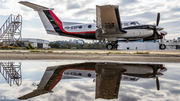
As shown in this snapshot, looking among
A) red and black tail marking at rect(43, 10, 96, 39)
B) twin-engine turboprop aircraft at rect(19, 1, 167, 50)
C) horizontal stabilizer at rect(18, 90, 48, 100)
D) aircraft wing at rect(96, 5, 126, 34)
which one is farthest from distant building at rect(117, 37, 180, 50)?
horizontal stabilizer at rect(18, 90, 48, 100)

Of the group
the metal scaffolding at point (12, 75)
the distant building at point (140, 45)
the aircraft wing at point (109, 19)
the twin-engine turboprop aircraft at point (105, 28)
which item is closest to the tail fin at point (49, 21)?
the twin-engine turboprop aircraft at point (105, 28)

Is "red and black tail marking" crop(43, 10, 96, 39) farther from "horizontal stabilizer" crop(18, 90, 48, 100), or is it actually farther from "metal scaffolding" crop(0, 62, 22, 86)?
"horizontal stabilizer" crop(18, 90, 48, 100)

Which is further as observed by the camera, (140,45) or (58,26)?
(140,45)

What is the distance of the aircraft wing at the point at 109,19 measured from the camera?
13.9 m

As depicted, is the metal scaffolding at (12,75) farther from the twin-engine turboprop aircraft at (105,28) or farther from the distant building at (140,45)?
the distant building at (140,45)

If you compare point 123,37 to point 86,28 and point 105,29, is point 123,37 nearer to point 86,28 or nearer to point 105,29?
point 105,29

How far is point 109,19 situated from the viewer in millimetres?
15453

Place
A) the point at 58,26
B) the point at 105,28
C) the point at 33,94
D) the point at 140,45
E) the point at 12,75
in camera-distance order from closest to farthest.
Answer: the point at 33,94 < the point at 12,75 < the point at 105,28 < the point at 58,26 < the point at 140,45

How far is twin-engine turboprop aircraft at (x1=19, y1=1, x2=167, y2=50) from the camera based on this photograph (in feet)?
50.2

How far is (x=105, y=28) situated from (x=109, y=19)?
1821 millimetres

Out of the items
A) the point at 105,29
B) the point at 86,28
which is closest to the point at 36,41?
the point at 86,28

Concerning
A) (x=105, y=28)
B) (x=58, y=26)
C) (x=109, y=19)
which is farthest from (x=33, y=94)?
(x=58, y=26)

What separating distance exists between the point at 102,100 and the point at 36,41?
6022 cm

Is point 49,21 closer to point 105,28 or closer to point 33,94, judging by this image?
point 105,28
